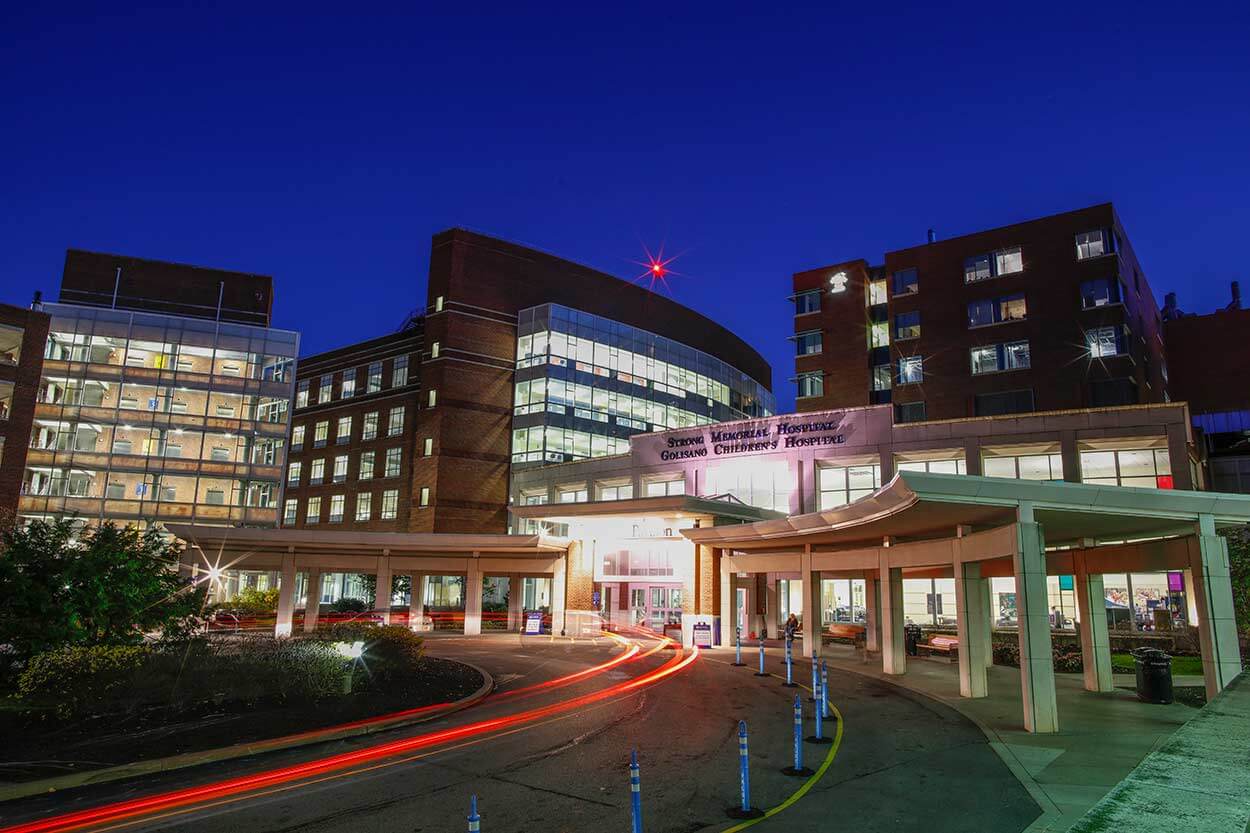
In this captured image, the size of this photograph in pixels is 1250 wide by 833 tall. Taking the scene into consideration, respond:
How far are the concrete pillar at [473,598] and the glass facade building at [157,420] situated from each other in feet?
66.7

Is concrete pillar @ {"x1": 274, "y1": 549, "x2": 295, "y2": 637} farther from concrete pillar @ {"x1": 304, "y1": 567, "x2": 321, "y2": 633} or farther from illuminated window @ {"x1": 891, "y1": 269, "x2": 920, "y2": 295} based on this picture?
illuminated window @ {"x1": 891, "y1": 269, "x2": 920, "y2": 295}

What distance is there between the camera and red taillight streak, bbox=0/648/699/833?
10453mm

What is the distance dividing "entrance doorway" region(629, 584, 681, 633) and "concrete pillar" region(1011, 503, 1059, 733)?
33886mm

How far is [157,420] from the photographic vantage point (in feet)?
189

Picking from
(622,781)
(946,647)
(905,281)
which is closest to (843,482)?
(905,281)

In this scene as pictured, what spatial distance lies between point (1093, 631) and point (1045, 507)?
8951 millimetres

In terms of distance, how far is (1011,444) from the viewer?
4425 centimetres

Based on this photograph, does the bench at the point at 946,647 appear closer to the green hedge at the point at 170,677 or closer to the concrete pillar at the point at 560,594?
the concrete pillar at the point at 560,594

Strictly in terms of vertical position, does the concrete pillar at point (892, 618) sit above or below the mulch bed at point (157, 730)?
above

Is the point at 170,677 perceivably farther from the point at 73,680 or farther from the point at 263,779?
the point at 263,779

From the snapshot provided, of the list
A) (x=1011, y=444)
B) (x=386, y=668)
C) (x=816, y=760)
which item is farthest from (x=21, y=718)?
(x=1011, y=444)

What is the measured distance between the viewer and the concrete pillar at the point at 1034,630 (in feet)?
52.6

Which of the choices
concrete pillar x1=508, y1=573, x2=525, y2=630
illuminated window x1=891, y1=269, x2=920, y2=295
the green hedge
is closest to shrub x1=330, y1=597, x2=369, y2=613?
concrete pillar x1=508, y1=573, x2=525, y2=630

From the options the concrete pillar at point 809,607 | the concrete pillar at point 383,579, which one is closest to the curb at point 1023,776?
the concrete pillar at point 809,607
